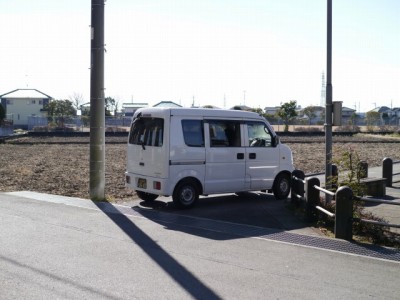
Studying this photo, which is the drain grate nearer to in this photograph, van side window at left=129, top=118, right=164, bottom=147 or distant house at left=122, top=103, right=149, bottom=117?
van side window at left=129, top=118, right=164, bottom=147

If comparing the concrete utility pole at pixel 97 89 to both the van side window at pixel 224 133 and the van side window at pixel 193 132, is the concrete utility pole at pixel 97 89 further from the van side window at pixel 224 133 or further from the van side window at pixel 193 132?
the van side window at pixel 224 133

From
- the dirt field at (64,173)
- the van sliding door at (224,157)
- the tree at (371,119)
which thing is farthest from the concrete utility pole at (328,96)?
the tree at (371,119)

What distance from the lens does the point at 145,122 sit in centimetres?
1124

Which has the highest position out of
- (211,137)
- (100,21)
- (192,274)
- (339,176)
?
(100,21)

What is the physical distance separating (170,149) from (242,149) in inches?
75.9

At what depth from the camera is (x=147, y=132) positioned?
11094mm

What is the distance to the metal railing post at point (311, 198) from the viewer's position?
9523mm

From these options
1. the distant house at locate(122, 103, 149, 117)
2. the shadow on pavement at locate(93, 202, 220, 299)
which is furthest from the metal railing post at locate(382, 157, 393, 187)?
the distant house at locate(122, 103, 149, 117)

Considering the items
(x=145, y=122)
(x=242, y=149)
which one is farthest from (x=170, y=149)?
(x=242, y=149)

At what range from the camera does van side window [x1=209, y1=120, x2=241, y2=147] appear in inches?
443

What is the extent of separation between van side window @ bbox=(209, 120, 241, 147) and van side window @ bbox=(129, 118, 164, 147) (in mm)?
1189

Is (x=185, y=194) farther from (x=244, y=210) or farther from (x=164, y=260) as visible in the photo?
(x=164, y=260)

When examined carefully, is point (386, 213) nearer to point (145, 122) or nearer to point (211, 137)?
Answer: point (211, 137)

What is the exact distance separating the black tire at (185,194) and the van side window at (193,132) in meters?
0.84
